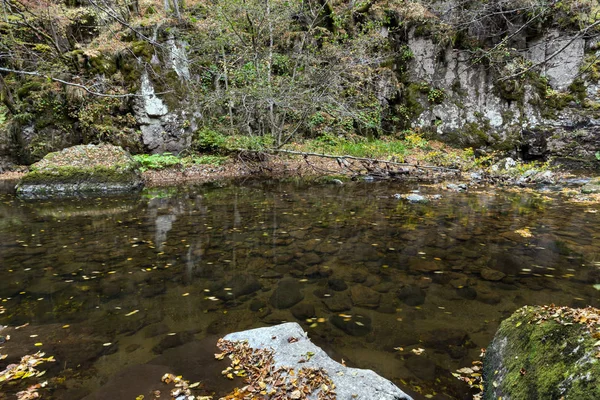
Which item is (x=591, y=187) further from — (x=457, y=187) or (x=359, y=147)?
(x=359, y=147)

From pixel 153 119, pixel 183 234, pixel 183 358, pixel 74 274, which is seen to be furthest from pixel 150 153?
pixel 183 358

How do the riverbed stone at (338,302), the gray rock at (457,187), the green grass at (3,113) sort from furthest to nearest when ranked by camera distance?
the green grass at (3,113) < the gray rock at (457,187) < the riverbed stone at (338,302)

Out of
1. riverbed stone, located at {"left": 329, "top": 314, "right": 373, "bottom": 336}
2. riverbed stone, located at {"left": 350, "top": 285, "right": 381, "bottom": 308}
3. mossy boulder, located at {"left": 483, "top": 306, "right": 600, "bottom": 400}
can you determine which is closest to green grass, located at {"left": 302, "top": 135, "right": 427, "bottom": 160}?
riverbed stone, located at {"left": 350, "top": 285, "right": 381, "bottom": 308}

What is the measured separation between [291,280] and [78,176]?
9.63m

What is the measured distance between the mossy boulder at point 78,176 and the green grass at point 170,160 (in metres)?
1.87

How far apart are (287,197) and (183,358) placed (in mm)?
6721

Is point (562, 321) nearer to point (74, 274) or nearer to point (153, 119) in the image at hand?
point (74, 274)

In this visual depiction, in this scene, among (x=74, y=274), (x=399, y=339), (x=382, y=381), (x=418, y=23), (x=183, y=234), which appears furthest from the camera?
(x=418, y=23)

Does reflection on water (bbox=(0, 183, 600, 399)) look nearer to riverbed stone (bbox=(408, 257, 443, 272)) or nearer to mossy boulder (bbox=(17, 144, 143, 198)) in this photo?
riverbed stone (bbox=(408, 257, 443, 272))

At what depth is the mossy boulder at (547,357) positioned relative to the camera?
1.51 meters

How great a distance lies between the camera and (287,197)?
30.3 feet

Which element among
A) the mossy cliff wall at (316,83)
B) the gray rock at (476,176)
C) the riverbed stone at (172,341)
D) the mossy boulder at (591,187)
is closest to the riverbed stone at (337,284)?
the riverbed stone at (172,341)

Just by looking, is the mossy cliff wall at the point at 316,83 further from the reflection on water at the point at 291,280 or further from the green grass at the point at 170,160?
the reflection on water at the point at 291,280

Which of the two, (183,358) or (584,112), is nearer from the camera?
(183,358)
